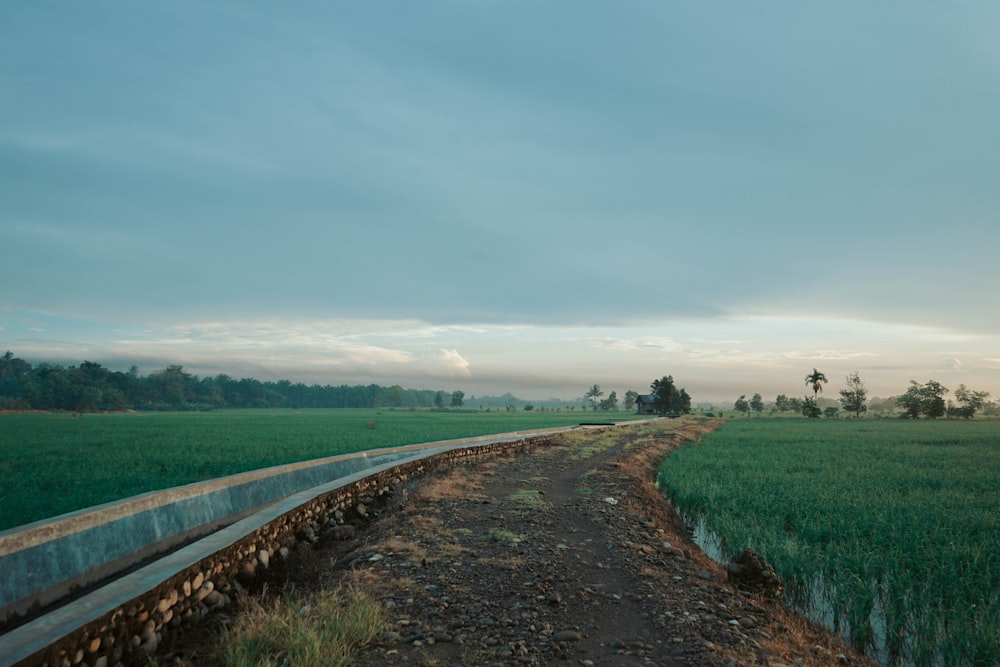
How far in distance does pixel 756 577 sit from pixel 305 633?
5.40m

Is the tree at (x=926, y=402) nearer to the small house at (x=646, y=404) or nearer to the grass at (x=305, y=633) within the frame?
the small house at (x=646, y=404)

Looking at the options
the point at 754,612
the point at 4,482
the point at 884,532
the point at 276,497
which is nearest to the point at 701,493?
the point at 884,532

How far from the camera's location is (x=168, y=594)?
4.91m

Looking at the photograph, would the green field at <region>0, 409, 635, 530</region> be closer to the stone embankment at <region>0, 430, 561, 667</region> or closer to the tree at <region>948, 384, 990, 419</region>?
the stone embankment at <region>0, 430, 561, 667</region>

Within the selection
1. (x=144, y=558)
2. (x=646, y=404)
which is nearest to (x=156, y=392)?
(x=646, y=404)

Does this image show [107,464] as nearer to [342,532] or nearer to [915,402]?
[342,532]

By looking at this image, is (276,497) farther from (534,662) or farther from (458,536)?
(534,662)

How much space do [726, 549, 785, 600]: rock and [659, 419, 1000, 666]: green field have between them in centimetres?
59

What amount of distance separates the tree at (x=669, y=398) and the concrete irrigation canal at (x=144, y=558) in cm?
7630

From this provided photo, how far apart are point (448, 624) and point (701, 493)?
1008cm

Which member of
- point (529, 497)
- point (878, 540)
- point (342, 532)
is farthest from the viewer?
point (529, 497)

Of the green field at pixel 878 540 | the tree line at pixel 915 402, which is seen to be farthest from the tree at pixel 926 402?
the green field at pixel 878 540

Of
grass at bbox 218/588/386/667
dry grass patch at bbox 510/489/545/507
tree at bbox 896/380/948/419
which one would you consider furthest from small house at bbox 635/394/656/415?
grass at bbox 218/588/386/667

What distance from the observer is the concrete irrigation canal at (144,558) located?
3.98m
